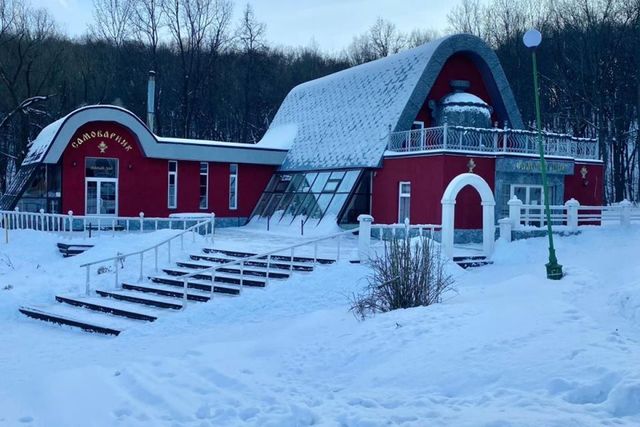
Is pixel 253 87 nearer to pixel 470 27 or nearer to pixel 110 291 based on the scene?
pixel 470 27

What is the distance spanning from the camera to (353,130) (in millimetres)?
26156

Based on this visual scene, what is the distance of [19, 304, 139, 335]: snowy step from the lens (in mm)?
12383

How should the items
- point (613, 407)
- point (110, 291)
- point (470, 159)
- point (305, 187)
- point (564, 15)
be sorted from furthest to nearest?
point (564, 15) → point (305, 187) → point (470, 159) → point (110, 291) → point (613, 407)

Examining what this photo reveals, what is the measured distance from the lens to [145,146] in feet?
83.3

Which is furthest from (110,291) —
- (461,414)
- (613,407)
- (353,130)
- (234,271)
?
(353,130)

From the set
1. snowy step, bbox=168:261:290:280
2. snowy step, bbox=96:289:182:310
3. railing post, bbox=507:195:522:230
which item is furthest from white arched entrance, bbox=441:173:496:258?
snowy step, bbox=96:289:182:310

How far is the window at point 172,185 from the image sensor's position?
2662 cm

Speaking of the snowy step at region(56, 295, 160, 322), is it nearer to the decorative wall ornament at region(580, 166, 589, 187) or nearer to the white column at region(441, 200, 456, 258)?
the white column at region(441, 200, 456, 258)

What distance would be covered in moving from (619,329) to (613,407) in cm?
297

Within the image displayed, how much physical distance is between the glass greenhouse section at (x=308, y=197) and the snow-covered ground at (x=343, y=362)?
961 cm

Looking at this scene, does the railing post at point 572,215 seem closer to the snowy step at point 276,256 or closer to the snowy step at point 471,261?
the snowy step at point 471,261

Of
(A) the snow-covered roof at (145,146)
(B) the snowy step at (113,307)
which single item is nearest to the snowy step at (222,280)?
(B) the snowy step at (113,307)

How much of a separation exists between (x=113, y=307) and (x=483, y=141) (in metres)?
13.4

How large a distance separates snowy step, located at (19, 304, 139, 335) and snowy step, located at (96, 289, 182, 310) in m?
0.81
